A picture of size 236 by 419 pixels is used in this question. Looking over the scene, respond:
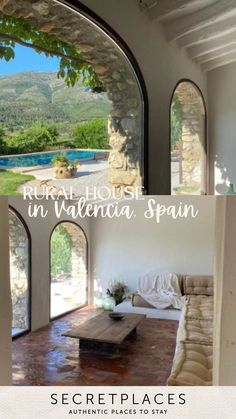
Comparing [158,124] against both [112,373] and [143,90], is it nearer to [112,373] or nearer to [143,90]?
[143,90]

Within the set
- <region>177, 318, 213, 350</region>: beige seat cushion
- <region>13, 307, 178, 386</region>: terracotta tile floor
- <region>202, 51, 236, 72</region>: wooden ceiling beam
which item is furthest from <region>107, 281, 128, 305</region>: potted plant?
<region>202, 51, 236, 72</region>: wooden ceiling beam

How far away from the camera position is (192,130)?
1685mm

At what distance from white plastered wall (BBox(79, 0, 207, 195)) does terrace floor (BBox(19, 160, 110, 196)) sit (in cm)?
22

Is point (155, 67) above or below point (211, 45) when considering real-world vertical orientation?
below

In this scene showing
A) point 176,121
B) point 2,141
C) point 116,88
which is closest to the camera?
point 2,141

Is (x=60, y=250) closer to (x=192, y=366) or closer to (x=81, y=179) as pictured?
(x=81, y=179)

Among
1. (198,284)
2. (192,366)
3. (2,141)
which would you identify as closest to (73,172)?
(2,141)

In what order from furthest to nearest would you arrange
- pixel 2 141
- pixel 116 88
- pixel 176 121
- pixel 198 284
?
pixel 176 121, pixel 116 88, pixel 198 284, pixel 2 141

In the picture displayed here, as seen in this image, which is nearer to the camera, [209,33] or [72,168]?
[72,168]

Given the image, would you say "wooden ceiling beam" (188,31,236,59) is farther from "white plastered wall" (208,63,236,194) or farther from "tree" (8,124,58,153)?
"tree" (8,124,58,153)

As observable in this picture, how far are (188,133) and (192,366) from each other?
3.35ft

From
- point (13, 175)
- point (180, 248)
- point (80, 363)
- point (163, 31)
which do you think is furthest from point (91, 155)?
point (80, 363)

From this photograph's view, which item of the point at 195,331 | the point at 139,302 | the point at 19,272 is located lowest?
the point at 195,331

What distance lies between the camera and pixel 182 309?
142cm
